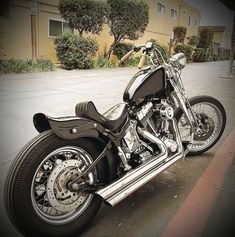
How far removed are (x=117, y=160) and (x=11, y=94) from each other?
4466 millimetres

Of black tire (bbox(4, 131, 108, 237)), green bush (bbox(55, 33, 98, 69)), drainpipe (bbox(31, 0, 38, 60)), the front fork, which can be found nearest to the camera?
black tire (bbox(4, 131, 108, 237))

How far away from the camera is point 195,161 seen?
294cm

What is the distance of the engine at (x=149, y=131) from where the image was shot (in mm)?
2021

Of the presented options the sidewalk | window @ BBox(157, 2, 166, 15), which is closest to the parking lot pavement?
the sidewalk

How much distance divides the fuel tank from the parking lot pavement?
829 millimetres

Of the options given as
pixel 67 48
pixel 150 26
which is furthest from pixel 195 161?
pixel 67 48

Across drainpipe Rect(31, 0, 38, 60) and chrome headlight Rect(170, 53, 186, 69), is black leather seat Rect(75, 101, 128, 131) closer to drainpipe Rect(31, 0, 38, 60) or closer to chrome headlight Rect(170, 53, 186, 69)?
chrome headlight Rect(170, 53, 186, 69)

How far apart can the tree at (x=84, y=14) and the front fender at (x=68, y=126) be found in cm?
812

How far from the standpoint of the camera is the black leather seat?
1.69m

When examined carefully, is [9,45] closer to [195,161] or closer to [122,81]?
[122,81]

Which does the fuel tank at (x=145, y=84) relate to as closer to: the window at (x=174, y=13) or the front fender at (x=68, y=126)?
the front fender at (x=68, y=126)

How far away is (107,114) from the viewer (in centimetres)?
193

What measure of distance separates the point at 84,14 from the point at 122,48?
182 cm

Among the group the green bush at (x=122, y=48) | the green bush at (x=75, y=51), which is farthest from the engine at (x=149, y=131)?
the green bush at (x=75, y=51)
